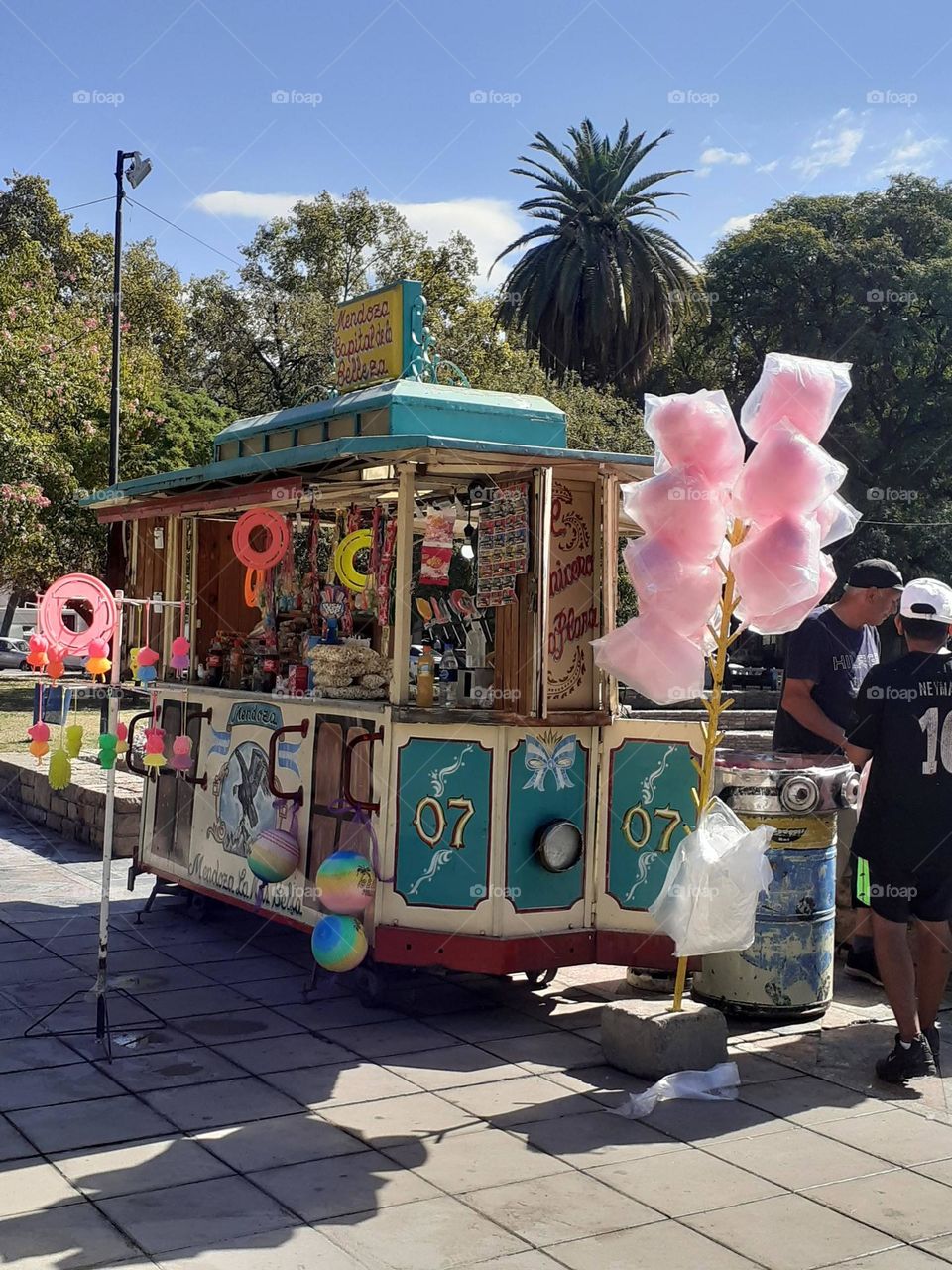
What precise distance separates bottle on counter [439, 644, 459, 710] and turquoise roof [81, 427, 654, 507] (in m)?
1.12

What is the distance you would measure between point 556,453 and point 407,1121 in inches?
119

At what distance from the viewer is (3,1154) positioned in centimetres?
449

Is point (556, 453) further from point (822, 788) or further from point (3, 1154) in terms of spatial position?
point (3, 1154)

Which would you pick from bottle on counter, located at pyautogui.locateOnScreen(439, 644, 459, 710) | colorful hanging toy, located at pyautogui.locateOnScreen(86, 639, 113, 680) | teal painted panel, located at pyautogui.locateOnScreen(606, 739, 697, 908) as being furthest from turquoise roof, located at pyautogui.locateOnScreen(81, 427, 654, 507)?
teal painted panel, located at pyautogui.locateOnScreen(606, 739, 697, 908)

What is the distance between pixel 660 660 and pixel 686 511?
628mm

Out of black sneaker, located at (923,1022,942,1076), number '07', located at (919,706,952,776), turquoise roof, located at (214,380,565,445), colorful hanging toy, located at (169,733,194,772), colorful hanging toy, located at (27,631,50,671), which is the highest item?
turquoise roof, located at (214,380,565,445)

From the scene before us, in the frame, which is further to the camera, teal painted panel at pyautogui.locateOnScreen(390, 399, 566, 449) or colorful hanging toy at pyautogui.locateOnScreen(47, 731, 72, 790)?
teal painted panel at pyautogui.locateOnScreen(390, 399, 566, 449)

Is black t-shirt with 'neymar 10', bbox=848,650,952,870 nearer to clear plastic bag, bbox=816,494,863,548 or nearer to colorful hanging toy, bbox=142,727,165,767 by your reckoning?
clear plastic bag, bbox=816,494,863,548

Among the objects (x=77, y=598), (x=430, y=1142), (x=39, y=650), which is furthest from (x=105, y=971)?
(x=430, y=1142)

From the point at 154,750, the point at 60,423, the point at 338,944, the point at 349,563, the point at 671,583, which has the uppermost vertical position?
the point at 60,423

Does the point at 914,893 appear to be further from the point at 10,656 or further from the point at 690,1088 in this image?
the point at 10,656

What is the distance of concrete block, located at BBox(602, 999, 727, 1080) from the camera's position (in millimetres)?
5383

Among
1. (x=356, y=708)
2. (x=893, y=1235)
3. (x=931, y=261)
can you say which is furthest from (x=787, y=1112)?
(x=931, y=261)

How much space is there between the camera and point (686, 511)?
5.38m
